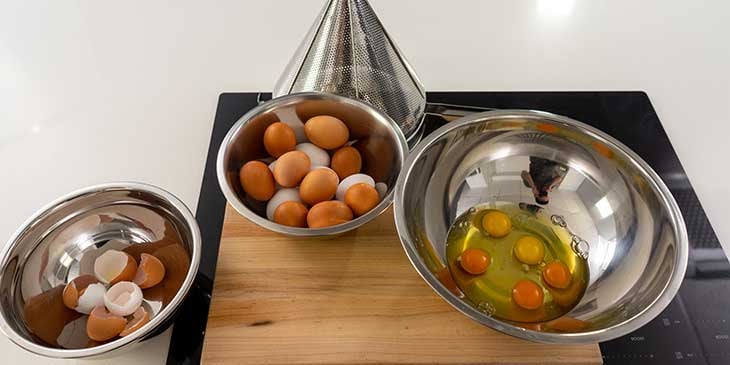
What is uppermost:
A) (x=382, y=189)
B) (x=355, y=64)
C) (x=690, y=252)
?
(x=355, y=64)

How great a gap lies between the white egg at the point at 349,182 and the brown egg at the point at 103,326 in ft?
0.93

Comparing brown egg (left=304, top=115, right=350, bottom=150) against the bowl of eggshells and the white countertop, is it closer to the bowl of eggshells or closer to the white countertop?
the bowl of eggshells

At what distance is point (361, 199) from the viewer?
2.25 feet

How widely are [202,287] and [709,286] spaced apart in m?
0.66

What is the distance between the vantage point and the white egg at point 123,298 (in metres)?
0.64

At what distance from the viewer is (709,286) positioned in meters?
0.76

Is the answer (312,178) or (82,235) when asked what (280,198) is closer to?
(312,178)

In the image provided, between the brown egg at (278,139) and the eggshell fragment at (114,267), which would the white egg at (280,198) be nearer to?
the brown egg at (278,139)

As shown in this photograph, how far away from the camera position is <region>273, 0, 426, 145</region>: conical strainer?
0.80 metres

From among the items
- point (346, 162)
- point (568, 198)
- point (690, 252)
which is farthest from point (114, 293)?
point (690, 252)

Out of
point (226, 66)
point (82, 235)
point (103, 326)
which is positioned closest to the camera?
point (103, 326)

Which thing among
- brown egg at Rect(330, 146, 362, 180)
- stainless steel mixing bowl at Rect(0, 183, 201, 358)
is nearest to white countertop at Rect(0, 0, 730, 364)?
stainless steel mixing bowl at Rect(0, 183, 201, 358)

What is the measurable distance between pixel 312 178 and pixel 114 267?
10.0 inches

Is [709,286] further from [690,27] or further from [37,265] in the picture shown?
[37,265]
